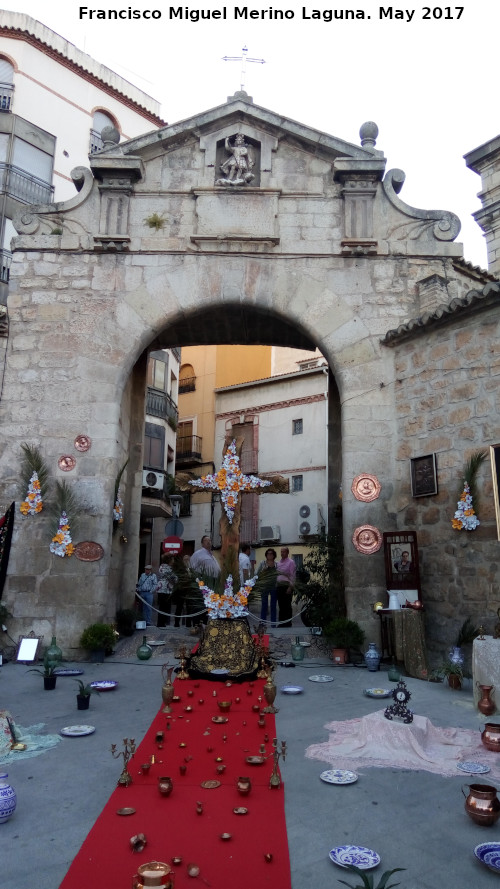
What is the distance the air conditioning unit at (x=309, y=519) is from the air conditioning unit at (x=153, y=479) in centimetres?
483

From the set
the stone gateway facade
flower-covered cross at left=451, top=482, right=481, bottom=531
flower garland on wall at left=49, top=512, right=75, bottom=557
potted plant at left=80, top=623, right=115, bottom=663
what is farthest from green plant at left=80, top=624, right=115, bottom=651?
flower-covered cross at left=451, top=482, right=481, bottom=531

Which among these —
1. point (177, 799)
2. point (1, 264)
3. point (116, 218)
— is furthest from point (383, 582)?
point (1, 264)

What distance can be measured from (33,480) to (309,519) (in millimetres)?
13823

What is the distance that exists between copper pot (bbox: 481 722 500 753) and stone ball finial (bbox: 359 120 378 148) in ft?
29.9

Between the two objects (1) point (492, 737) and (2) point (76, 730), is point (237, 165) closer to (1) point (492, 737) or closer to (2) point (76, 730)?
(2) point (76, 730)

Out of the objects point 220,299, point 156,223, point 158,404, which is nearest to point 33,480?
point 220,299

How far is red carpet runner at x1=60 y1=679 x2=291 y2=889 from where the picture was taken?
9.82 feet

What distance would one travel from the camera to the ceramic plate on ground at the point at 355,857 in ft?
10.2

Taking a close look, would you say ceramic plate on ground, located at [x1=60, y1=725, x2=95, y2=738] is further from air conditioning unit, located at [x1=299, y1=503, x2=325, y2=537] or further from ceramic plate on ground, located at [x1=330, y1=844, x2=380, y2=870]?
air conditioning unit, located at [x1=299, y1=503, x2=325, y2=537]

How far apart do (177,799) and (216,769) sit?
23.6 inches

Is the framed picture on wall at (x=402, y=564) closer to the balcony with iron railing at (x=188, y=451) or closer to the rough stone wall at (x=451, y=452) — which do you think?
the rough stone wall at (x=451, y=452)

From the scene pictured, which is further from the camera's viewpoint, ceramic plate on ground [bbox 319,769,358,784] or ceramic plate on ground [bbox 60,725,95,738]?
ceramic plate on ground [bbox 60,725,95,738]

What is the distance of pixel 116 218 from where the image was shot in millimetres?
10438

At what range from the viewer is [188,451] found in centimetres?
2628
